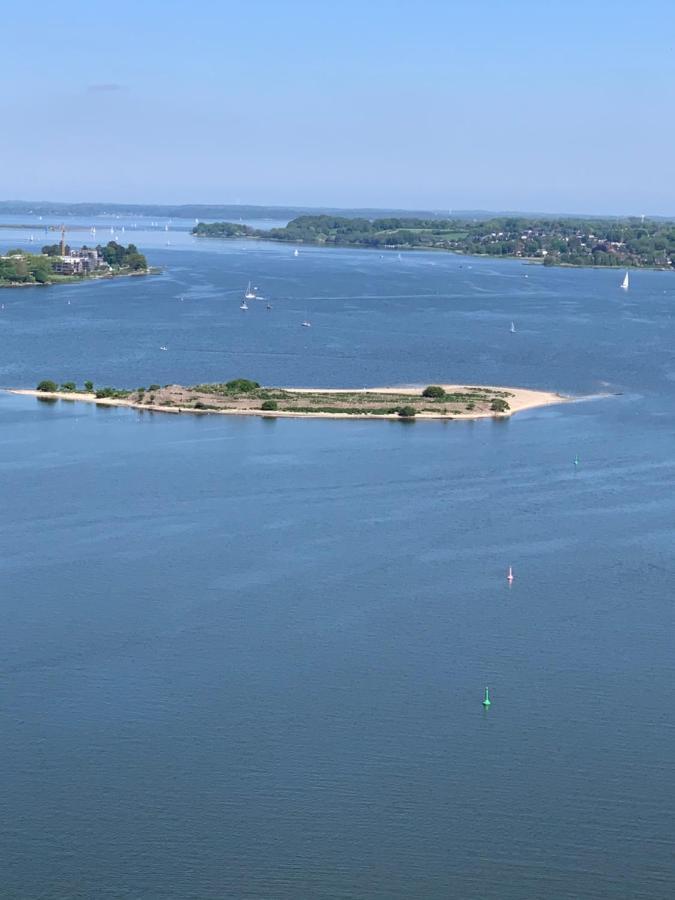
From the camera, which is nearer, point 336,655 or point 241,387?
point 336,655

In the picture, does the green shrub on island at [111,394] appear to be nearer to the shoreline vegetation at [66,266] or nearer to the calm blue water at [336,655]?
the calm blue water at [336,655]

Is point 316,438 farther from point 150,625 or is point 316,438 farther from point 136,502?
point 150,625

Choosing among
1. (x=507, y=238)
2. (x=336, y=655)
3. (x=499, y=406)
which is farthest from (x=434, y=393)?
(x=507, y=238)

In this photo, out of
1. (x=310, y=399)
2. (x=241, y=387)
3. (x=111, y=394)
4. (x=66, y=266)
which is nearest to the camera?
(x=310, y=399)

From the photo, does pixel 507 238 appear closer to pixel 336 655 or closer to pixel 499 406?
pixel 499 406

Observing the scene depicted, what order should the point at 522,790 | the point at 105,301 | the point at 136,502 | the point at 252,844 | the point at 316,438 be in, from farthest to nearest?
the point at 105,301, the point at 316,438, the point at 136,502, the point at 522,790, the point at 252,844

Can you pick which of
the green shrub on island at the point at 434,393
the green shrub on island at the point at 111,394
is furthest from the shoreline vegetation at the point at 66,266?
the green shrub on island at the point at 434,393

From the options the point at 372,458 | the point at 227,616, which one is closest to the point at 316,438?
the point at 372,458
